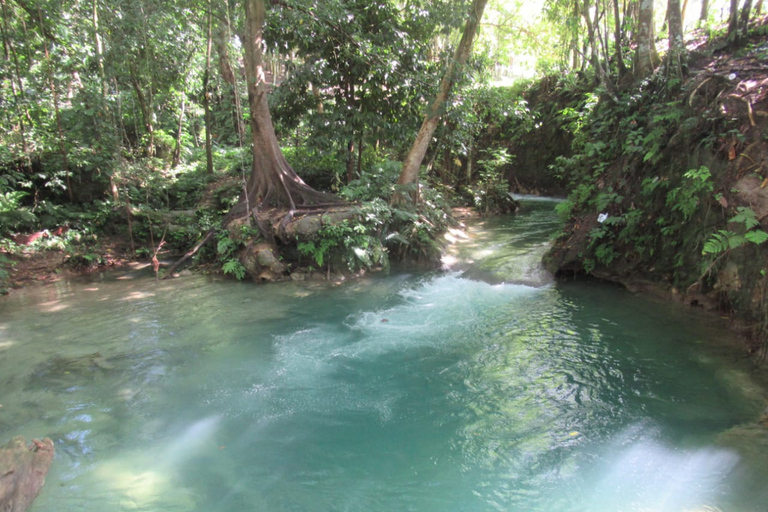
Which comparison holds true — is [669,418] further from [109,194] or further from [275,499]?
[109,194]

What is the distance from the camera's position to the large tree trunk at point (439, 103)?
9921 millimetres

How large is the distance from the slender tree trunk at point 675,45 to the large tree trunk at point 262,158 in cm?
762

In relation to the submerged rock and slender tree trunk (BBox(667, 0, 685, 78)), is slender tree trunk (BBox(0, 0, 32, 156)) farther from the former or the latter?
slender tree trunk (BBox(667, 0, 685, 78))

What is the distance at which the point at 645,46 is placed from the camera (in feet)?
29.9

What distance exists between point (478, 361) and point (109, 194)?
11075mm

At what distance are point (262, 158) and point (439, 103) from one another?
4690 millimetres

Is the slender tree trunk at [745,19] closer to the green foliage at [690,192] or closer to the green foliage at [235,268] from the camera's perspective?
the green foliage at [690,192]

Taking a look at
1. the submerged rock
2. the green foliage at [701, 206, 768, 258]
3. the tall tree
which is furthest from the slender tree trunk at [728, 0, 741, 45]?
the submerged rock

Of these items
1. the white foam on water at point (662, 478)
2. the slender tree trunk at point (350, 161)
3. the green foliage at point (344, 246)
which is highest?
the slender tree trunk at point (350, 161)

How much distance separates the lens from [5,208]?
938cm

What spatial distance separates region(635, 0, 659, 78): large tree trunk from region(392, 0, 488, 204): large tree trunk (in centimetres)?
339

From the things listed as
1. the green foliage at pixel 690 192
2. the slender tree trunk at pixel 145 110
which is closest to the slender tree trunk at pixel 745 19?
the green foliage at pixel 690 192

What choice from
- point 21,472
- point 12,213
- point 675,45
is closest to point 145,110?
point 12,213

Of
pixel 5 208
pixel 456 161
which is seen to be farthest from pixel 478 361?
pixel 456 161
